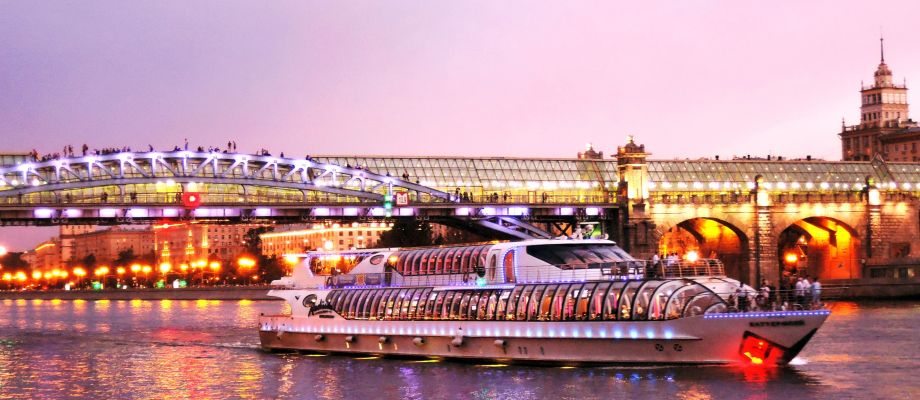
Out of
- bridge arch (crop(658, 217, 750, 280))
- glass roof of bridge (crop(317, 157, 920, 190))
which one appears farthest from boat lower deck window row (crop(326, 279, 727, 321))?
bridge arch (crop(658, 217, 750, 280))

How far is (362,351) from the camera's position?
48.8 meters

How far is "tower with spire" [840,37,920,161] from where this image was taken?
18350 cm

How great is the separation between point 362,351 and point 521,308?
805cm

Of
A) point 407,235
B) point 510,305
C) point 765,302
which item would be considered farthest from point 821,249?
point 765,302

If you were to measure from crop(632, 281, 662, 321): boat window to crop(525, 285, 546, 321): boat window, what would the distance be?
12.0 feet

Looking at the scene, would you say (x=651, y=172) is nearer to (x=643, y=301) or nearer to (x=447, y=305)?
(x=447, y=305)

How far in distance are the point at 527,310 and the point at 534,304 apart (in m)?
0.31

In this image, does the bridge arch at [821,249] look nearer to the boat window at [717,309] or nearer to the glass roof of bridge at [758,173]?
the glass roof of bridge at [758,173]

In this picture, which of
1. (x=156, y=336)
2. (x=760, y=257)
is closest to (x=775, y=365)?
(x=156, y=336)

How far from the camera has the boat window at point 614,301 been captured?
40.2 m

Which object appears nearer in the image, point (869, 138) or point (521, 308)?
point (521, 308)

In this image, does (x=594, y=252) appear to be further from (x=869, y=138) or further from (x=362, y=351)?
(x=869, y=138)

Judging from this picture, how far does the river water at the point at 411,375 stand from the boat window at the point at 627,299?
1607mm

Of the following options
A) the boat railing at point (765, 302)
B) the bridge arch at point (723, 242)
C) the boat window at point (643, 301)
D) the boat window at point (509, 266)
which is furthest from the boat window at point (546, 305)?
the bridge arch at point (723, 242)
